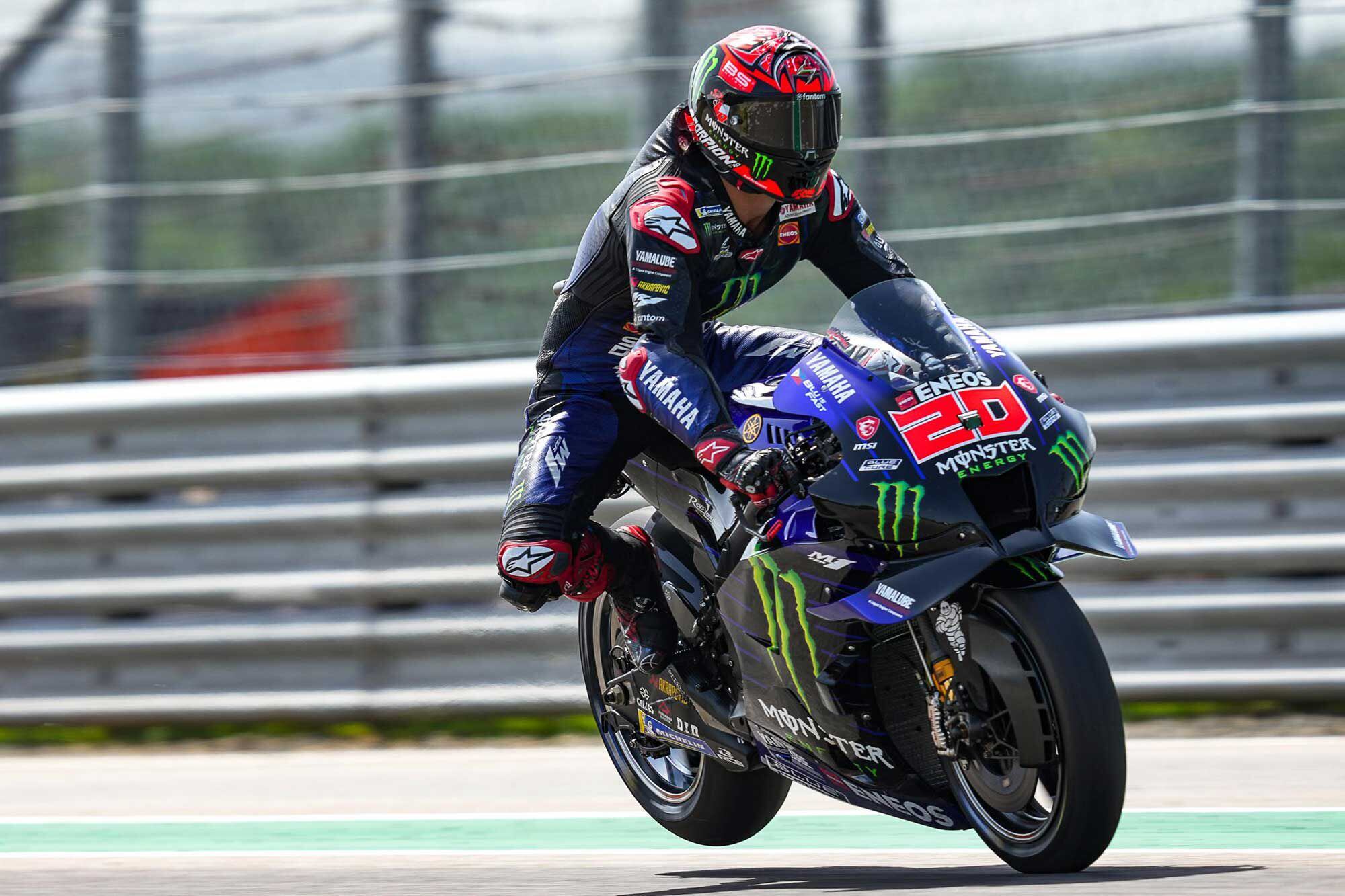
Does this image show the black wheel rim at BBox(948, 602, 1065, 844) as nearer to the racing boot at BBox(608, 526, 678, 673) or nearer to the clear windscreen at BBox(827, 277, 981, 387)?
the clear windscreen at BBox(827, 277, 981, 387)

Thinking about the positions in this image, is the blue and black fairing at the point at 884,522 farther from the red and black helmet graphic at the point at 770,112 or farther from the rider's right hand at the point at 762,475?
the red and black helmet graphic at the point at 770,112

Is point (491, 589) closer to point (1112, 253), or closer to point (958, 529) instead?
point (1112, 253)

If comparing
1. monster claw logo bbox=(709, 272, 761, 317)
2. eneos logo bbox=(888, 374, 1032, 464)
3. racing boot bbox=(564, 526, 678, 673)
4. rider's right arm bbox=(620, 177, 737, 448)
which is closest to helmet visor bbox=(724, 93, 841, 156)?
rider's right arm bbox=(620, 177, 737, 448)

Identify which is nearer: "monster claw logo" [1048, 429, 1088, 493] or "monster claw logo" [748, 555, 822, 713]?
"monster claw logo" [1048, 429, 1088, 493]

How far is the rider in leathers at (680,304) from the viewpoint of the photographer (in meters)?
4.64

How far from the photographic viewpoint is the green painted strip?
16.0ft

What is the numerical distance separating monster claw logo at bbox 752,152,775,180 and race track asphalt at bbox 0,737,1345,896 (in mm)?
1632

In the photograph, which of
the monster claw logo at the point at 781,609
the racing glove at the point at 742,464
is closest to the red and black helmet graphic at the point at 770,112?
the racing glove at the point at 742,464

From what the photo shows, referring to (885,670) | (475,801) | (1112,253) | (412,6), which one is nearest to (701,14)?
(412,6)

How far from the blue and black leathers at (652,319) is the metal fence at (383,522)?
5.81 ft

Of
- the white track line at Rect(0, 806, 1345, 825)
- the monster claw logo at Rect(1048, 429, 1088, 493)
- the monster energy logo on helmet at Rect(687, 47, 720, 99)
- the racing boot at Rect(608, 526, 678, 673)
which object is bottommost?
the white track line at Rect(0, 806, 1345, 825)

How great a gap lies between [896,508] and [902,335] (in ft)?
1.49

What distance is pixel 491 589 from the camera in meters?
7.14

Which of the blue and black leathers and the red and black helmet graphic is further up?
the red and black helmet graphic
